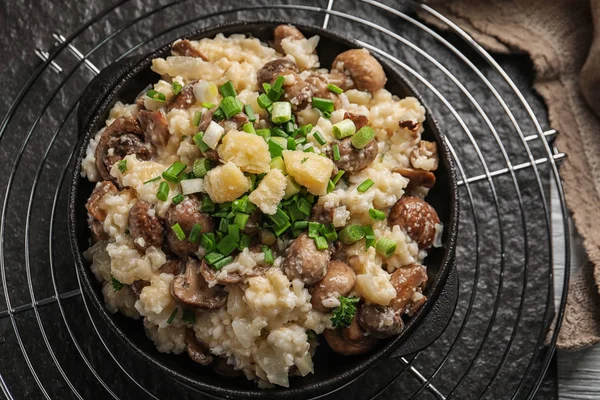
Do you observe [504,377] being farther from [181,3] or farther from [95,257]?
[181,3]

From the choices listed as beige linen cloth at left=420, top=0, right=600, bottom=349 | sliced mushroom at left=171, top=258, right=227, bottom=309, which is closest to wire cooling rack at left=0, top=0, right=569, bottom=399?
beige linen cloth at left=420, top=0, right=600, bottom=349

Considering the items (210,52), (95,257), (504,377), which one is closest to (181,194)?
(95,257)

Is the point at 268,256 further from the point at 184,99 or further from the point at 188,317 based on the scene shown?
the point at 184,99

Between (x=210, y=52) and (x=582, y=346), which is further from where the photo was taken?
(x=582, y=346)

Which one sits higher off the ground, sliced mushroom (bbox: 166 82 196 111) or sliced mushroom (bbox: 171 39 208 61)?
sliced mushroom (bbox: 171 39 208 61)

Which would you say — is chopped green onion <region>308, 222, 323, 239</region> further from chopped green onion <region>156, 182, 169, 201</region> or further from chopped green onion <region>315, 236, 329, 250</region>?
chopped green onion <region>156, 182, 169, 201</region>

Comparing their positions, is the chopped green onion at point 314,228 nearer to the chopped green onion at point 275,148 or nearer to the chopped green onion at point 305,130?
the chopped green onion at point 275,148
